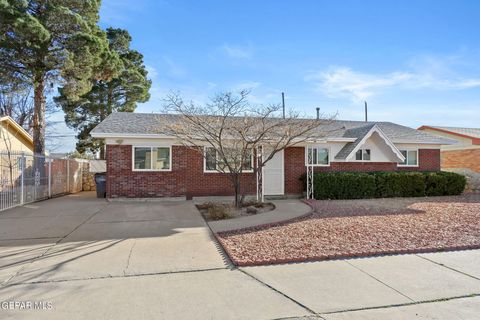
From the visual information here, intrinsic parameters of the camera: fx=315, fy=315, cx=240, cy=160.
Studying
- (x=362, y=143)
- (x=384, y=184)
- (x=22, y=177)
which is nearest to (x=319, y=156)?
(x=362, y=143)

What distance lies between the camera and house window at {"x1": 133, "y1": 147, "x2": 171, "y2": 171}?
43.4 ft

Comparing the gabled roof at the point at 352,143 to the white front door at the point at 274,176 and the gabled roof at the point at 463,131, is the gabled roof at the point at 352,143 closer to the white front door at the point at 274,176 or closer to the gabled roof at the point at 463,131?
the white front door at the point at 274,176

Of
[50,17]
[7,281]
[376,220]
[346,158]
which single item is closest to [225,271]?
[7,281]

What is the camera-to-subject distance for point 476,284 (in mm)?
4535

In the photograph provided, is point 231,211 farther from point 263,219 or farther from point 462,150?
point 462,150

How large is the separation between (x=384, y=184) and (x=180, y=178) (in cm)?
897

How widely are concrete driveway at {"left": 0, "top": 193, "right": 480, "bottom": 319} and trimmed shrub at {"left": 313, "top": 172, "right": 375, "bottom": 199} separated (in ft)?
24.1

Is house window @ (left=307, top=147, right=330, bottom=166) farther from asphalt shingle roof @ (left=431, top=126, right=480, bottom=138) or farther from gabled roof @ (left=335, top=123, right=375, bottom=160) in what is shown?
asphalt shingle roof @ (left=431, top=126, right=480, bottom=138)

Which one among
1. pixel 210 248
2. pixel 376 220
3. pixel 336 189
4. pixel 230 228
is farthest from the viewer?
pixel 336 189

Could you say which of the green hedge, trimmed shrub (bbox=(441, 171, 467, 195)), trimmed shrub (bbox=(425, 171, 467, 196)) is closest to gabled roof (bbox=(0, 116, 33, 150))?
the green hedge

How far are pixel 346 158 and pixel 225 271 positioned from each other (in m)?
10.5

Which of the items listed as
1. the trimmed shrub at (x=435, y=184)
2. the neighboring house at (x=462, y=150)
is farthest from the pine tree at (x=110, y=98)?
the neighboring house at (x=462, y=150)

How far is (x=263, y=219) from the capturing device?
348 inches

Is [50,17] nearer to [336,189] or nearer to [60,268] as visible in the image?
[60,268]
